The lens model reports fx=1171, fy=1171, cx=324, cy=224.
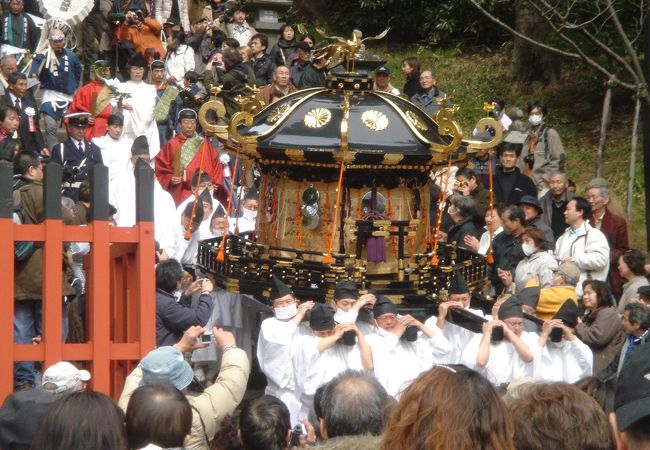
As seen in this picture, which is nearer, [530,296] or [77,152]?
[530,296]

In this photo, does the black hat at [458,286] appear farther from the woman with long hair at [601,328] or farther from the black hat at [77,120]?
the black hat at [77,120]

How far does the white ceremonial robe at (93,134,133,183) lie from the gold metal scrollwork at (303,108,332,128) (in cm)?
396

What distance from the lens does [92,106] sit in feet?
53.5

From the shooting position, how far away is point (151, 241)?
256 inches

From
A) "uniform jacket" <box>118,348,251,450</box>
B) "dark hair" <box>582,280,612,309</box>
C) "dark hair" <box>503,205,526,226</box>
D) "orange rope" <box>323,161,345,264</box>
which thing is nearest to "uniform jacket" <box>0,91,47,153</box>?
"orange rope" <box>323,161,345,264</box>

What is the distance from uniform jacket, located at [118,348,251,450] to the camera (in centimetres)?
589

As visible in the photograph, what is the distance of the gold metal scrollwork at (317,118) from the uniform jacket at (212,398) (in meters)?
4.37

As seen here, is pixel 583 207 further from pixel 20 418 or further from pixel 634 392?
pixel 634 392

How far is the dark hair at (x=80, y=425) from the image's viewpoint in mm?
4555

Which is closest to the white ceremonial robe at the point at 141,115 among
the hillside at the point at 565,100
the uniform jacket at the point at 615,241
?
the hillside at the point at 565,100

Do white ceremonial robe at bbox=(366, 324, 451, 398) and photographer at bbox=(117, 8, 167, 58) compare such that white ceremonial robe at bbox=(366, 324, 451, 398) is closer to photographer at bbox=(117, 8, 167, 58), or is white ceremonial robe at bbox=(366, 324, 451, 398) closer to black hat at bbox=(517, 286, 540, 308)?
black hat at bbox=(517, 286, 540, 308)

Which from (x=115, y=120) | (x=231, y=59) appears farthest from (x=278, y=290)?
(x=231, y=59)

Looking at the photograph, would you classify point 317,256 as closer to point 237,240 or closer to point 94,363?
point 237,240

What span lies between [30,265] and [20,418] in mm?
3997
